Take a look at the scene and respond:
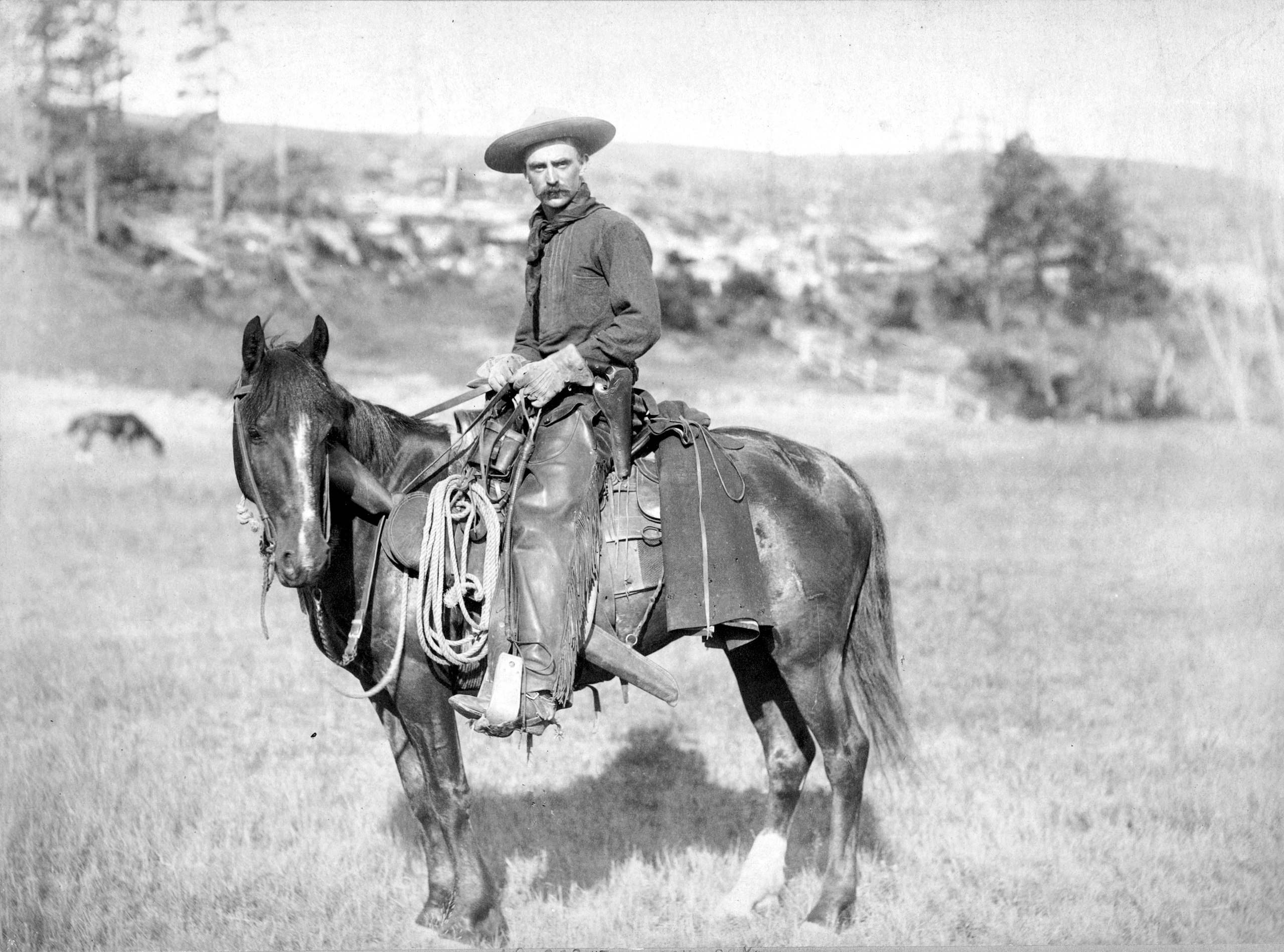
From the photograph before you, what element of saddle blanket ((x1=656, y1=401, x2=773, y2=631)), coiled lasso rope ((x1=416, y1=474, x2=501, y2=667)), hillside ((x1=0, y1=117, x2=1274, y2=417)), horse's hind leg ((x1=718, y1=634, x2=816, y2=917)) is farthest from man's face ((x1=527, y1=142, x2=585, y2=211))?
hillside ((x1=0, y1=117, x2=1274, y2=417))

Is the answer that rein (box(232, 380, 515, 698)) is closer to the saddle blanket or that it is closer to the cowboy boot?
the cowboy boot

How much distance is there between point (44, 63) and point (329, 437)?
13840mm

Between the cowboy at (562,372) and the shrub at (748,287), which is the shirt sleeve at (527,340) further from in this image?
the shrub at (748,287)

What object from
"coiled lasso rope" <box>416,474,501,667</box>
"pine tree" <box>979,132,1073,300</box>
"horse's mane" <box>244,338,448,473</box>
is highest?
"pine tree" <box>979,132,1073,300</box>

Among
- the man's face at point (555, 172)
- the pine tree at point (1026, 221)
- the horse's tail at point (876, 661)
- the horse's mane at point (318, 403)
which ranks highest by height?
the pine tree at point (1026, 221)

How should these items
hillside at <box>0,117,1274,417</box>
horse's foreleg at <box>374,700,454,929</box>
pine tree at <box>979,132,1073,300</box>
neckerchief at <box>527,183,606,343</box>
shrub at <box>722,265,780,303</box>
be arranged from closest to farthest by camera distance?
neckerchief at <box>527,183,606,343</box> → horse's foreleg at <box>374,700,454,929</box> → hillside at <box>0,117,1274,417</box> → pine tree at <box>979,132,1073,300</box> → shrub at <box>722,265,780,303</box>

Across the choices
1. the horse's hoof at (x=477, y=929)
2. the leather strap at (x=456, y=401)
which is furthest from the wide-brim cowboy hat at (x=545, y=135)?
the horse's hoof at (x=477, y=929)

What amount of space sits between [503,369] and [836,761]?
94.2 inches

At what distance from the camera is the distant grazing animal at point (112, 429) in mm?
15172

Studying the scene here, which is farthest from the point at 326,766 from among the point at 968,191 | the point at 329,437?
the point at 968,191

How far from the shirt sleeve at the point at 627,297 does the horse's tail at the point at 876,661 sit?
1519mm

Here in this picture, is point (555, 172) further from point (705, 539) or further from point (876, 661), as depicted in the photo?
point (876, 661)

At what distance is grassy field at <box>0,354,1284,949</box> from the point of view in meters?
5.15

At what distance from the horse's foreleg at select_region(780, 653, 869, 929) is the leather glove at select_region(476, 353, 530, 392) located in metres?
1.85
